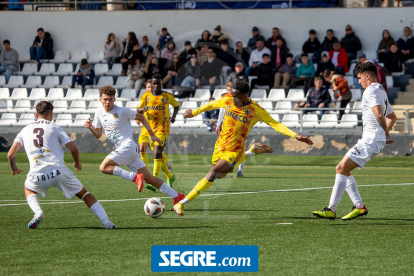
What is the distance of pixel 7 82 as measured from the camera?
2411cm

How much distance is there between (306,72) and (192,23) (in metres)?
6.22

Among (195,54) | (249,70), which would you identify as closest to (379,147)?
(195,54)

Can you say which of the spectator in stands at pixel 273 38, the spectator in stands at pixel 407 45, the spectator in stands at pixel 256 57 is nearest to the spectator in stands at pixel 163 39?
the spectator in stands at pixel 256 57

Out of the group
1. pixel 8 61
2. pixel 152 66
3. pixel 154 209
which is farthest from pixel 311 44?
pixel 154 209

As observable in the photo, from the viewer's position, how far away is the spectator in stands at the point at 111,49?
2352 centimetres

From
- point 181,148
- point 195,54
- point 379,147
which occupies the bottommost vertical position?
point 181,148

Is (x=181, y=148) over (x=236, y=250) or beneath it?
beneath

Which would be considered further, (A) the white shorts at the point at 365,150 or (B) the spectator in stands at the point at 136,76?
(B) the spectator in stands at the point at 136,76

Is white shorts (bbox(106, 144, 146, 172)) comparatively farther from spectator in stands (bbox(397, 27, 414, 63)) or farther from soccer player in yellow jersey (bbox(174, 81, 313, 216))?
spectator in stands (bbox(397, 27, 414, 63))

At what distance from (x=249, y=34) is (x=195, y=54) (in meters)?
5.40

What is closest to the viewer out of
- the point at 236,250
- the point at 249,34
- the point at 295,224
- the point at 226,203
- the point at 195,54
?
the point at 236,250

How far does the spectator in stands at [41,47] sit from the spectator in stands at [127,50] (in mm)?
3722

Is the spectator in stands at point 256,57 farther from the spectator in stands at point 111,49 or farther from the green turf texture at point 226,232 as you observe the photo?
the green turf texture at point 226,232

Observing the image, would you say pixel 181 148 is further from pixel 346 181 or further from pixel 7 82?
pixel 346 181
